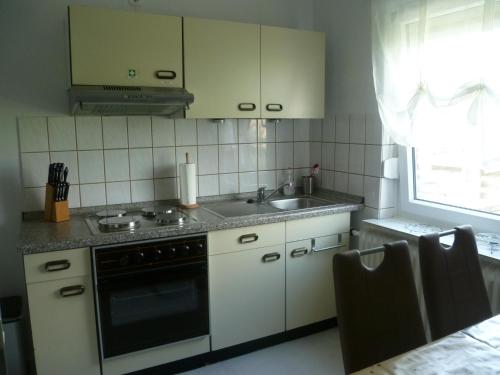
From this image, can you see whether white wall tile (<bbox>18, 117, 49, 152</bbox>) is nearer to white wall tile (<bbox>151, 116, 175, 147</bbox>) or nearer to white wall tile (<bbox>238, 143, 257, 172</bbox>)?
white wall tile (<bbox>151, 116, 175, 147</bbox>)

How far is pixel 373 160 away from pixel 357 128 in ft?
0.84

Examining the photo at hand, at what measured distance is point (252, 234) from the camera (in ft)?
7.76

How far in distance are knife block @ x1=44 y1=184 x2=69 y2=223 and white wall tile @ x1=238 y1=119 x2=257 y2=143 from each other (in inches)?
48.1

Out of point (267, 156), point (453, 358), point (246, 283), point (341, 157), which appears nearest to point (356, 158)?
point (341, 157)

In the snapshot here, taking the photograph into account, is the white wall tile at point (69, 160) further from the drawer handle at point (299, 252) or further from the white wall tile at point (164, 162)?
the drawer handle at point (299, 252)

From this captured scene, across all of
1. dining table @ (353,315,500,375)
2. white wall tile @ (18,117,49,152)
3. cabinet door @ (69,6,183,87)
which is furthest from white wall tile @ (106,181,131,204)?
dining table @ (353,315,500,375)

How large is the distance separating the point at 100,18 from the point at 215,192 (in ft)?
4.23

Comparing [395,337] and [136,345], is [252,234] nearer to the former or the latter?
[136,345]

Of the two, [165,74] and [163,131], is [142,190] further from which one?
[165,74]

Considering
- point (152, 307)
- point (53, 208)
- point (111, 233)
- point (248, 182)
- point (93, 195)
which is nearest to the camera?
point (111, 233)

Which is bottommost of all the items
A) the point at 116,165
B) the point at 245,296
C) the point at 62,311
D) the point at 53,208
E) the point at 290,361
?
the point at 290,361

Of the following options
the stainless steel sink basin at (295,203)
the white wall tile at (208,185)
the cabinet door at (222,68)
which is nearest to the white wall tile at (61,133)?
the cabinet door at (222,68)

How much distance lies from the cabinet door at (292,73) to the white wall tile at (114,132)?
2.84 feet

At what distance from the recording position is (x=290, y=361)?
2428 millimetres
